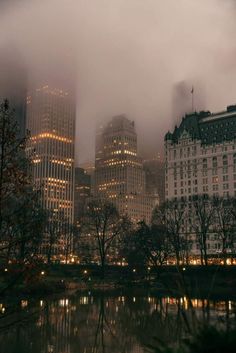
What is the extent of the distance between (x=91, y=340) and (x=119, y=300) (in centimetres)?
3392

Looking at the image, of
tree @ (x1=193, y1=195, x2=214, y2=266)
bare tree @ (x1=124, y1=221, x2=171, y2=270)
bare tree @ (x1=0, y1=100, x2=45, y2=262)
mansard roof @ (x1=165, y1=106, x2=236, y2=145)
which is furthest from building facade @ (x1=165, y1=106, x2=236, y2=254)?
bare tree @ (x1=0, y1=100, x2=45, y2=262)

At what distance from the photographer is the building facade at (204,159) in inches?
7131

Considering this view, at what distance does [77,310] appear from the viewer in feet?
175

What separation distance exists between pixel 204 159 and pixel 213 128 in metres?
14.1

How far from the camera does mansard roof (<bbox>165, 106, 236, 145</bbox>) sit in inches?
7323

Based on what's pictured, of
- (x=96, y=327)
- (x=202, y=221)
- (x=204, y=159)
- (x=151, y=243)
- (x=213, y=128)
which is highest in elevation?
(x=213, y=128)

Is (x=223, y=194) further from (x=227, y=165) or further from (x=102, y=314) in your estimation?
(x=102, y=314)

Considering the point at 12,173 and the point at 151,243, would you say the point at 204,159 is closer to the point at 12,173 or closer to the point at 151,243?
the point at 151,243

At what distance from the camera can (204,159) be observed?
188 m

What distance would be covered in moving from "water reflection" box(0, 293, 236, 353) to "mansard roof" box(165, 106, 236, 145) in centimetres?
13708

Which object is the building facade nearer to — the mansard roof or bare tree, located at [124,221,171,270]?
the mansard roof

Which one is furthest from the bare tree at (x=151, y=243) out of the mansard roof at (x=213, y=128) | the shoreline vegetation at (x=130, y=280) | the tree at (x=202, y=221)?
the mansard roof at (x=213, y=128)

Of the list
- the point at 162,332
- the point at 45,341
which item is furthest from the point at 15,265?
the point at 162,332

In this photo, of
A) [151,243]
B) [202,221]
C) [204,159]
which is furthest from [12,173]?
[204,159]
